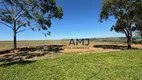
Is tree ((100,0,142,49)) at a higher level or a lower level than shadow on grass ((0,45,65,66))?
higher

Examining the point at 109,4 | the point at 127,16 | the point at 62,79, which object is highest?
the point at 109,4

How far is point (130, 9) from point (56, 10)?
29.5 ft

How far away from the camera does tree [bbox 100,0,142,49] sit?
2028 centimetres

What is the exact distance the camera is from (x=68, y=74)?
8109 millimetres

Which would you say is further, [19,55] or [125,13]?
[125,13]

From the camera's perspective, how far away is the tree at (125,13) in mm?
20281

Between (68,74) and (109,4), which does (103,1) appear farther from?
(68,74)

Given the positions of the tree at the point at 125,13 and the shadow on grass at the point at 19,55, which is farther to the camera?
the tree at the point at 125,13

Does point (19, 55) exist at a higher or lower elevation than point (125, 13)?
lower

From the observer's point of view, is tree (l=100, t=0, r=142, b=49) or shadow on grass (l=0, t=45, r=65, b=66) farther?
tree (l=100, t=0, r=142, b=49)

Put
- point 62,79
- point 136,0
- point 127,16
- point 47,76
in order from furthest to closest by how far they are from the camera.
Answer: point 127,16 → point 136,0 → point 47,76 → point 62,79

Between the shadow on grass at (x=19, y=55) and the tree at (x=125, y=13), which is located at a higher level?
the tree at (x=125, y=13)

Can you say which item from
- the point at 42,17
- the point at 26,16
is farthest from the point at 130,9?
the point at 26,16

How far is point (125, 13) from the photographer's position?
2139 cm
